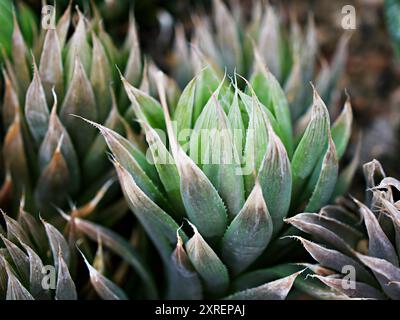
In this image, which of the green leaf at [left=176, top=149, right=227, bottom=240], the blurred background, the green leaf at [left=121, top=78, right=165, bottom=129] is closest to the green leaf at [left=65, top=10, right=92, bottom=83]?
the green leaf at [left=121, top=78, right=165, bottom=129]

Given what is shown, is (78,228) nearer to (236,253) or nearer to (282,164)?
(236,253)

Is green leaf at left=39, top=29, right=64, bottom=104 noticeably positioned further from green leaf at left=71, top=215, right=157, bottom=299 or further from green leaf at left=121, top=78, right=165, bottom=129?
green leaf at left=71, top=215, right=157, bottom=299

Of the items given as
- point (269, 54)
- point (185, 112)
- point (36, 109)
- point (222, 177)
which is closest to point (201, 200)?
point (222, 177)

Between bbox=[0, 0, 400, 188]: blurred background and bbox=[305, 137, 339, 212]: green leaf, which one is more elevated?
bbox=[0, 0, 400, 188]: blurred background

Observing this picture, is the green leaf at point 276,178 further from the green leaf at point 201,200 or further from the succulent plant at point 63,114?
the succulent plant at point 63,114

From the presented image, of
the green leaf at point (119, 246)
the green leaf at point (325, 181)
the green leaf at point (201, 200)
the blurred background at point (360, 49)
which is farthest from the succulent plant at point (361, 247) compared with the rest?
the blurred background at point (360, 49)
